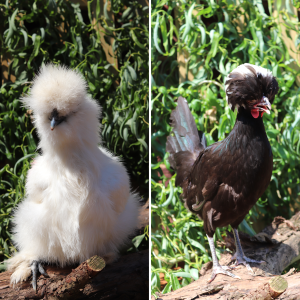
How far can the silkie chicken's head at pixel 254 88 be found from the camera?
62cm

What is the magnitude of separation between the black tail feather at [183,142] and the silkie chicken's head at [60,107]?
0.94 ft

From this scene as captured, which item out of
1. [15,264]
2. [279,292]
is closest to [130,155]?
[15,264]

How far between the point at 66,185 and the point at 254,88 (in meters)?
0.42

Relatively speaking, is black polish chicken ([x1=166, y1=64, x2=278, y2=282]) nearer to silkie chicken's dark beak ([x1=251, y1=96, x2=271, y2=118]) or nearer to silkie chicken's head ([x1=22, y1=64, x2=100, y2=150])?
silkie chicken's dark beak ([x1=251, y1=96, x2=271, y2=118])

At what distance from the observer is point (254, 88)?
2.04 ft

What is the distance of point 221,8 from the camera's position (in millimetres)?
1016

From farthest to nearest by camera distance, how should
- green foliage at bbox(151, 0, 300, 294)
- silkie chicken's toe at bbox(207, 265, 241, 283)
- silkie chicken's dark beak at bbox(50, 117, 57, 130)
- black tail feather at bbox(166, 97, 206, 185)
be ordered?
1. green foliage at bbox(151, 0, 300, 294)
2. black tail feather at bbox(166, 97, 206, 185)
3. silkie chicken's toe at bbox(207, 265, 241, 283)
4. silkie chicken's dark beak at bbox(50, 117, 57, 130)

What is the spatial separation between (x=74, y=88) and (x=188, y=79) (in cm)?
55

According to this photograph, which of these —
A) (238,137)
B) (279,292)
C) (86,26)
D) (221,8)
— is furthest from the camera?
(221,8)

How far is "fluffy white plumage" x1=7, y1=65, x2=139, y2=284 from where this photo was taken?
0.59 meters

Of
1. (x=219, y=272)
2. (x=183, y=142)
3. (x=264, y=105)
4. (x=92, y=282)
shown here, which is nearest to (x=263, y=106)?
(x=264, y=105)

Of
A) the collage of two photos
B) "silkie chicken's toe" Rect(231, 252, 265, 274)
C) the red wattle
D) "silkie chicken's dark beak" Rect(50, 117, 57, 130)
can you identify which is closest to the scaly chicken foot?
the collage of two photos

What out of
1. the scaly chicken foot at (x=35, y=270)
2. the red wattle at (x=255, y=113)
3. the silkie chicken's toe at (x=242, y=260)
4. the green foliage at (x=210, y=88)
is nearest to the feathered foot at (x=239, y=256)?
the silkie chicken's toe at (x=242, y=260)

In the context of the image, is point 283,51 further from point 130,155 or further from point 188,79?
point 130,155
